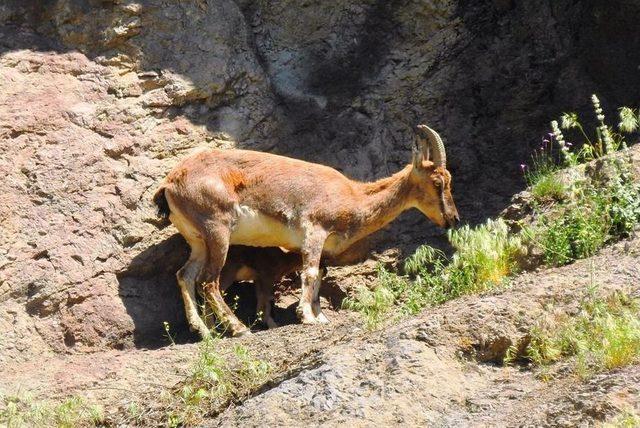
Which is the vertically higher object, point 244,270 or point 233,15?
point 233,15

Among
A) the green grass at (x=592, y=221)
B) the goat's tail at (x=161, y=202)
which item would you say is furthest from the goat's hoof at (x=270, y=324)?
the green grass at (x=592, y=221)

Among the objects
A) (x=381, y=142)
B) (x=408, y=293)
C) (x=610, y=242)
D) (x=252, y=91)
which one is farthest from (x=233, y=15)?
(x=610, y=242)

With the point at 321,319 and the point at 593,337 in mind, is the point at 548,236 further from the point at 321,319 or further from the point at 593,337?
the point at 321,319

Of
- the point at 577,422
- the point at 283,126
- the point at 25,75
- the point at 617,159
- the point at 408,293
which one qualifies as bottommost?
the point at 577,422

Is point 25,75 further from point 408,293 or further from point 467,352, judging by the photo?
point 467,352

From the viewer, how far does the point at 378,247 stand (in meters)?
13.2

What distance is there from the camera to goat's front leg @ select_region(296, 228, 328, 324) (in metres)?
11.8

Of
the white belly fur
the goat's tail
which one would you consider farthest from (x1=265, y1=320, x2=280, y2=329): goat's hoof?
the goat's tail

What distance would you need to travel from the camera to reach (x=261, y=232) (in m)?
12.1

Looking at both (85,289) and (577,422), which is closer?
(577,422)

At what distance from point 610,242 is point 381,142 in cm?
411

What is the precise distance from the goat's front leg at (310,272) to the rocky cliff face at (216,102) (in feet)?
4.26

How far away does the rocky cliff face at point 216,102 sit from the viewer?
38.6ft

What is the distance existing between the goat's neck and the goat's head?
12cm
